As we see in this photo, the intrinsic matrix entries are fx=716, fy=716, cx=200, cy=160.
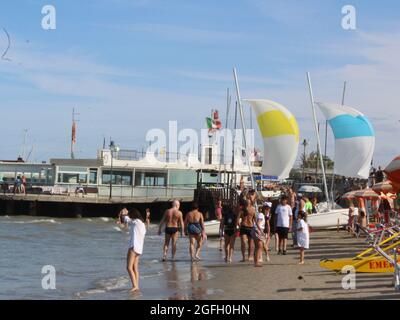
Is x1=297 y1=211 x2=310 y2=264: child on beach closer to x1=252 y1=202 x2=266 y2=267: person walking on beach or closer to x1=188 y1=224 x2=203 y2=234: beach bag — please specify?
x1=252 y1=202 x2=266 y2=267: person walking on beach

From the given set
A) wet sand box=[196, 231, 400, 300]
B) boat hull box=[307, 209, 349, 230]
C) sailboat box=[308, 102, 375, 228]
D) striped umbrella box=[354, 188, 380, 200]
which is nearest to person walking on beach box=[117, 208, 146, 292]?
wet sand box=[196, 231, 400, 300]

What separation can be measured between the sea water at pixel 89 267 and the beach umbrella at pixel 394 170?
379 centimetres

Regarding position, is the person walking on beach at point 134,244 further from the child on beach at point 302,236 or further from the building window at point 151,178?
the building window at point 151,178

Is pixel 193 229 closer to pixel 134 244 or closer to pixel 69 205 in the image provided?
Result: pixel 134 244

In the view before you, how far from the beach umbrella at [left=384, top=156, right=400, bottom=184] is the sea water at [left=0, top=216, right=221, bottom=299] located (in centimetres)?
379

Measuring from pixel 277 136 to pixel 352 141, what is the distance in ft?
11.3

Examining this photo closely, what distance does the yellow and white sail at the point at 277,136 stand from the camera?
3309 centimetres

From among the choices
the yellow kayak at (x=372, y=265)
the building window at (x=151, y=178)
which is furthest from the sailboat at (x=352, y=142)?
the building window at (x=151, y=178)

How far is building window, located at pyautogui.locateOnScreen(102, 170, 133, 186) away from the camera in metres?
53.1

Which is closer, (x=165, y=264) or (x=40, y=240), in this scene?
(x=165, y=264)

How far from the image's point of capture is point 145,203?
48906 mm
